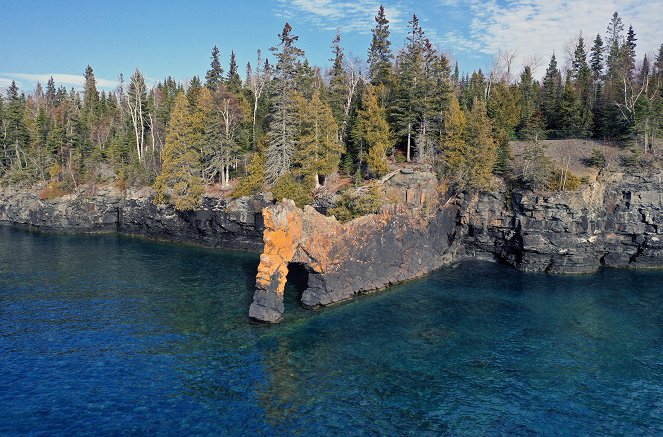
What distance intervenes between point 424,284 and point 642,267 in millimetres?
26740

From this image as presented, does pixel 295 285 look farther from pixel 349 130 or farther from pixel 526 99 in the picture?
pixel 526 99

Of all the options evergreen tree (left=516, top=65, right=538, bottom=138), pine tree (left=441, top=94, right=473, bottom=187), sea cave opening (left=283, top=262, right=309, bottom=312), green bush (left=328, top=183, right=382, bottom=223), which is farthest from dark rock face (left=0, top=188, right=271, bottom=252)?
evergreen tree (left=516, top=65, right=538, bottom=138)

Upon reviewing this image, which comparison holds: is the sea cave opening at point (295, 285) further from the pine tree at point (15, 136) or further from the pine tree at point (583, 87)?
the pine tree at point (15, 136)

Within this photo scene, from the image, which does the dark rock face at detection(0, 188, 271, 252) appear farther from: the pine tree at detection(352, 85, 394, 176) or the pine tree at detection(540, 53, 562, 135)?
the pine tree at detection(540, 53, 562, 135)

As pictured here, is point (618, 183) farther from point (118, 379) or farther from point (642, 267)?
point (118, 379)

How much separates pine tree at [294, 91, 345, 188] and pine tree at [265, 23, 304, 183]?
1.43 meters

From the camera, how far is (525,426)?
21312 millimetres

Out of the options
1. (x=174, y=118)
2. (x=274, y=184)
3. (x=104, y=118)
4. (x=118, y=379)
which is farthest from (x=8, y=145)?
(x=118, y=379)

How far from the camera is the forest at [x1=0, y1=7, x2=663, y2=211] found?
5203 centimetres

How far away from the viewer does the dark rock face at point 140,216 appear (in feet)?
186

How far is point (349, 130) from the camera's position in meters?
62.1

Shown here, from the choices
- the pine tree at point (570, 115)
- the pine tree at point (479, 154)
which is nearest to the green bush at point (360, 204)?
the pine tree at point (479, 154)

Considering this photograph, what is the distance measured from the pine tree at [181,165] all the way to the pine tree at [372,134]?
72.7 feet

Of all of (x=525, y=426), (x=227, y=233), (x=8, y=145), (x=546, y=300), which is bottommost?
(x=525, y=426)
